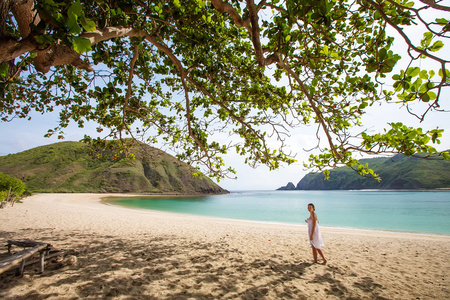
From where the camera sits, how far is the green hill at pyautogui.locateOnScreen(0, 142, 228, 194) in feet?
191

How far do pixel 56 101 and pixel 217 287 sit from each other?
6873 millimetres

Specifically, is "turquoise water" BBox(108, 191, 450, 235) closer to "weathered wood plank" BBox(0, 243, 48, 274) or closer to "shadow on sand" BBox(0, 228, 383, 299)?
"shadow on sand" BBox(0, 228, 383, 299)

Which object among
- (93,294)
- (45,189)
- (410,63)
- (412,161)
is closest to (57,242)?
(93,294)

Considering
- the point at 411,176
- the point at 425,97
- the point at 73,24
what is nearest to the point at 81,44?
the point at 73,24

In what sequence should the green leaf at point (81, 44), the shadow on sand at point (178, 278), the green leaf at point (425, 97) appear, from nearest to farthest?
the green leaf at point (81, 44) → the green leaf at point (425, 97) → the shadow on sand at point (178, 278)

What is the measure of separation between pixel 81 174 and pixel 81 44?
78302 mm

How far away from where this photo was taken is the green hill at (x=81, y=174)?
5827 cm

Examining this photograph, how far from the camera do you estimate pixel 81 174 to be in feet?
216

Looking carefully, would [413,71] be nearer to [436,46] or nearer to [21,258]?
[436,46]

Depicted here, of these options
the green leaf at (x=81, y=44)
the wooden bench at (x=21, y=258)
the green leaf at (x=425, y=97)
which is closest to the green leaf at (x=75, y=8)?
the green leaf at (x=81, y=44)

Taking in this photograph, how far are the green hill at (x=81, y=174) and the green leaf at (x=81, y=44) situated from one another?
2128 inches

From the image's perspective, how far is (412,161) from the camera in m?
110

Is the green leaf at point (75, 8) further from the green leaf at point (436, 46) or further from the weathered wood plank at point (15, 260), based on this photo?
the weathered wood plank at point (15, 260)

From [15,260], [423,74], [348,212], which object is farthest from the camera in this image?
[348,212]
